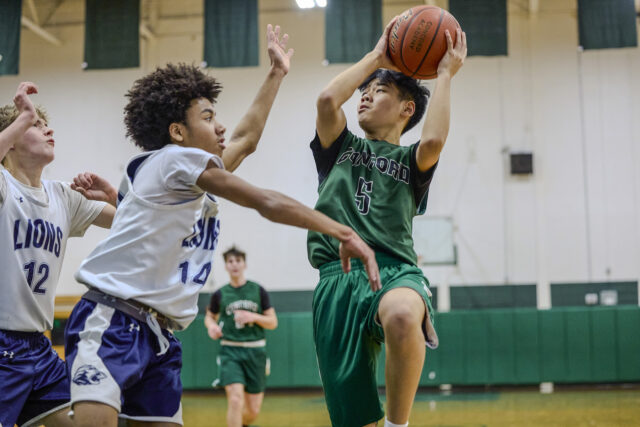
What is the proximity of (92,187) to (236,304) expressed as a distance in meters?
4.32

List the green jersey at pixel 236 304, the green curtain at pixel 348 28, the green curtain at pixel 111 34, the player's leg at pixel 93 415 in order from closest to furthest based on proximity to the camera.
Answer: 1. the player's leg at pixel 93 415
2. the green jersey at pixel 236 304
3. the green curtain at pixel 348 28
4. the green curtain at pixel 111 34

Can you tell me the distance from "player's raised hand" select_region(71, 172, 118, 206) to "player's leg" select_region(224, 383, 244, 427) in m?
3.78

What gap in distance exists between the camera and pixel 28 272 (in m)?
3.26

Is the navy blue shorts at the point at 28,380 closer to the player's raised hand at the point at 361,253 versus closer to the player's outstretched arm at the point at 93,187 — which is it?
the player's outstretched arm at the point at 93,187

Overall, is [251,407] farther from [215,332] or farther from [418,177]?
[418,177]

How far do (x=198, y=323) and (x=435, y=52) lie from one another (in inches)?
333

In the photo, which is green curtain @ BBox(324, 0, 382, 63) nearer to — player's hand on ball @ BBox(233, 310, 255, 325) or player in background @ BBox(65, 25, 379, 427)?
player's hand on ball @ BBox(233, 310, 255, 325)

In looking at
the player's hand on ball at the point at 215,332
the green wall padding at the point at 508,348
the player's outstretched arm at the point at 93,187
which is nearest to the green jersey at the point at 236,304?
the player's hand on ball at the point at 215,332

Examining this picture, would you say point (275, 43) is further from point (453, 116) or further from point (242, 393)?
point (453, 116)

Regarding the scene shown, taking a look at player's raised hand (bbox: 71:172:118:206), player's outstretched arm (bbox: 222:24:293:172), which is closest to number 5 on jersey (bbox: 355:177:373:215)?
player's outstretched arm (bbox: 222:24:293:172)

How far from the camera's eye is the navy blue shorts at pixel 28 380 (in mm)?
3088

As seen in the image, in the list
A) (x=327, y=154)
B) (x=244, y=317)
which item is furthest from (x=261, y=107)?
(x=244, y=317)

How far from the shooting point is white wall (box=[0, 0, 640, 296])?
1190cm

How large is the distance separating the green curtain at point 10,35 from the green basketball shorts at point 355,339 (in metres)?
8.10
